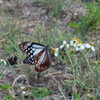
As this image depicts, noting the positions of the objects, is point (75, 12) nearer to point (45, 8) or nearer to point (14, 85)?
point (45, 8)

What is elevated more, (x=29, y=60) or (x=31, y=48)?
(x=31, y=48)

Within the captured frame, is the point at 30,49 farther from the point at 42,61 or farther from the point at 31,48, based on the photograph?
the point at 42,61

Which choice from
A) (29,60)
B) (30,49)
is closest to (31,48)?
(30,49)

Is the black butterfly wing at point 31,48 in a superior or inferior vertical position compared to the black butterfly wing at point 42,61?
superior

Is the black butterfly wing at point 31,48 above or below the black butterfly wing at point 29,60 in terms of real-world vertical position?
above

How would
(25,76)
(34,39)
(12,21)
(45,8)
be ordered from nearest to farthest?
1. (25,76)
2. (34,39)
3. (12,21)
4. (45,8)

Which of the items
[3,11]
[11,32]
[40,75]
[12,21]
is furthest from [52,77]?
[3,11]
